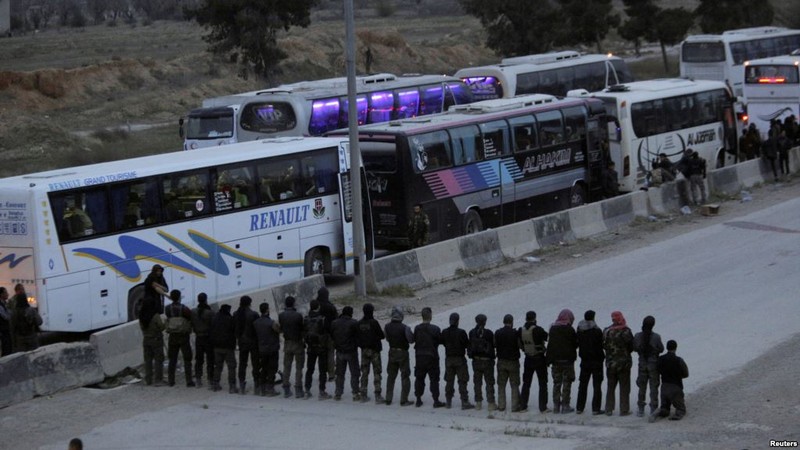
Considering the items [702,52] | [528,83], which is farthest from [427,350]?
[702,52]

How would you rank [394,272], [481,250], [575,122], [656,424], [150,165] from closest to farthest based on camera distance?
[656,424]
[150,165]
[394,272]
[481,250]
[575,122]

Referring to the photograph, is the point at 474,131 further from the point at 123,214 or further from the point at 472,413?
the point at 472,413

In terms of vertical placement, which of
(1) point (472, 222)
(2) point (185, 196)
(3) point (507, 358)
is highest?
(2) point (185, 196)

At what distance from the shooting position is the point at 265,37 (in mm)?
53594

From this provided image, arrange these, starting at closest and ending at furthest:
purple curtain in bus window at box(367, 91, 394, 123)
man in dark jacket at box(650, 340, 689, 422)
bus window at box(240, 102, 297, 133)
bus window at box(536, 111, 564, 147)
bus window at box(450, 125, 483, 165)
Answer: man in dark jacket at box(650, 340, 689, 422) < bus window at box(450, 125, 483, 165) < bus window at box(536, 111, 564, 147) < bus window at box(240, 102, 297, 133) < purple curtain in bus window at box(367, 91, 394, 123)

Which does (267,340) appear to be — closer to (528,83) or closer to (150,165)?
(150,165)

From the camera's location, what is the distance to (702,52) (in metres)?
48.0

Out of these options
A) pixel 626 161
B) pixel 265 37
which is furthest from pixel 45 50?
pixel 626 161

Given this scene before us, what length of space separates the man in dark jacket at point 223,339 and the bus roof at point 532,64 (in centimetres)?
2431

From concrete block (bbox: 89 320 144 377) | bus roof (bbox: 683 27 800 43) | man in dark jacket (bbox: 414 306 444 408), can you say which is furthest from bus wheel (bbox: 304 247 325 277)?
bus roof (bbox: 683 27 800 43)

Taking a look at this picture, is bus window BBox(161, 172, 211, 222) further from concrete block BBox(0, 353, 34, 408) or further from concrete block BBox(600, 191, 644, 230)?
concrete block BBox(600, 191, 644, 230)

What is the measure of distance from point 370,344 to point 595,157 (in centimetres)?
1615

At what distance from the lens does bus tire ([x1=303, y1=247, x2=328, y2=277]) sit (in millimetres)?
21984

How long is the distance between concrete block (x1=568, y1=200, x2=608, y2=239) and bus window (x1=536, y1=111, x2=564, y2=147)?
7.24 ft
